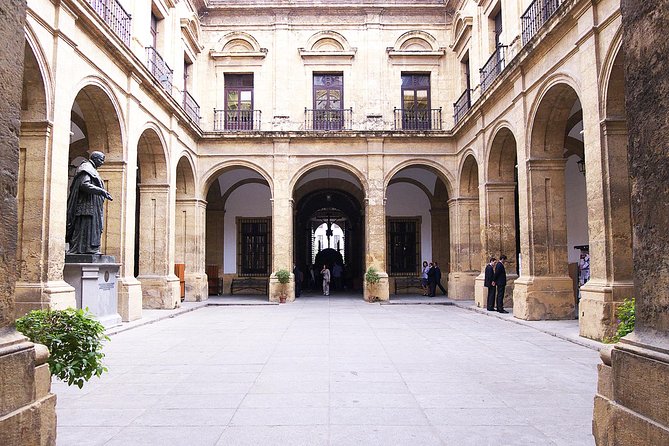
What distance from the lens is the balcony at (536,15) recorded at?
10320mm

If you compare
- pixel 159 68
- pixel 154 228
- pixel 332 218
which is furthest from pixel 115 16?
pixel 332 218

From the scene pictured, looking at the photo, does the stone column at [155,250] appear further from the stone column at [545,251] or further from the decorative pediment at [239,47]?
the stone column at [545,251]

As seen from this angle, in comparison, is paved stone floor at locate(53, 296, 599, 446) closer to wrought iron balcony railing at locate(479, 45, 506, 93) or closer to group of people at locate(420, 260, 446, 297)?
wrought iron balcony railing at locate(479, 45, 506, 93)

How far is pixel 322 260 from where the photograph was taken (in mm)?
28016

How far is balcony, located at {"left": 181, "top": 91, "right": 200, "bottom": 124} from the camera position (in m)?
16.0

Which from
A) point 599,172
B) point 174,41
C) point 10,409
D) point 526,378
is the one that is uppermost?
point 174,41

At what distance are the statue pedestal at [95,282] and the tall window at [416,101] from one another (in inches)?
440

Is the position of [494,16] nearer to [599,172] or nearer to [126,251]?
[599,172]

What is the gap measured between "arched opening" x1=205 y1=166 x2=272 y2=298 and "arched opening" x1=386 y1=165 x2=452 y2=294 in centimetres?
494

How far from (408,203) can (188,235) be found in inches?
357

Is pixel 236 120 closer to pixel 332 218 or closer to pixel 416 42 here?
pixel 416 42

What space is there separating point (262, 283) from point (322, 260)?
314 inches

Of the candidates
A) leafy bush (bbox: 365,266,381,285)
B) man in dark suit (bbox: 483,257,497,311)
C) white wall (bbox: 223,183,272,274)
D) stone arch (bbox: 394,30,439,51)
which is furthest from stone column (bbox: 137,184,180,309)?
stone arch (bbox: 394,30,439,51)

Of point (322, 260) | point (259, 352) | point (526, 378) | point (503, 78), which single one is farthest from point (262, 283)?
point (526, 378)
